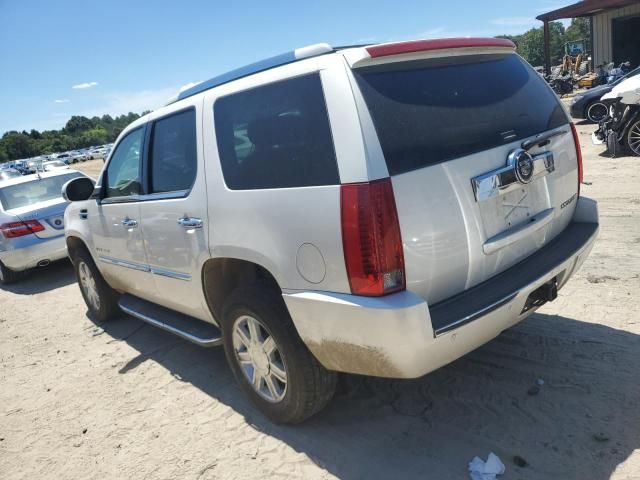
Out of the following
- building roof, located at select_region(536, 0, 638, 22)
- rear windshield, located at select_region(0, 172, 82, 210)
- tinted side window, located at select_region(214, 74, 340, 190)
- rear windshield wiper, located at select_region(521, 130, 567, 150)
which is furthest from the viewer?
building roof, located at select_region(536, 0, 638, 22)

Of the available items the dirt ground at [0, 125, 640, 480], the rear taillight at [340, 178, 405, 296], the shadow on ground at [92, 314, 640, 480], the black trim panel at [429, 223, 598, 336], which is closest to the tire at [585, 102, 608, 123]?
the dirt ground at [0, 125, 640, 480]

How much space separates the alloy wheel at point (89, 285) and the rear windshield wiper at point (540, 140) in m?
4.29

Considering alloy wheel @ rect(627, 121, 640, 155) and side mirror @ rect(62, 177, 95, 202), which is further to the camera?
alloy wheel @ rect(627, 121, 640, 155)

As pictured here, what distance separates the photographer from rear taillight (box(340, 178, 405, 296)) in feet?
7.84

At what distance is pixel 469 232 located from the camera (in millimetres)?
2619

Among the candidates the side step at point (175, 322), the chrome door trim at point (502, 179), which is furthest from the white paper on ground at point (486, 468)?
the side step at point (175, 322)

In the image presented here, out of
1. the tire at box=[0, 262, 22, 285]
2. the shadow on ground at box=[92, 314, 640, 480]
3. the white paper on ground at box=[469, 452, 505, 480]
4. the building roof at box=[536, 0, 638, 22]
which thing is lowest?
the shadow on ground at box=[92, 314, 640, 480]

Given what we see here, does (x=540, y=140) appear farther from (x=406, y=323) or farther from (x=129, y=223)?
→ (x=129, y=223)

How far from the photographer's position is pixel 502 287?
2.75 m

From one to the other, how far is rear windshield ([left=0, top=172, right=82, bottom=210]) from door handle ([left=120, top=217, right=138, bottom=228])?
506cm

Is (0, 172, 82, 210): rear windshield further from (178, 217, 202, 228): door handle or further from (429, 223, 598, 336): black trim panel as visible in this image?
(429, 223, 598, 336): black trim panel

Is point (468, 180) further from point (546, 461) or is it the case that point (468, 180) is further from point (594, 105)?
point (594, 105)

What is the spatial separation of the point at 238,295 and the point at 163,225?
923 mm

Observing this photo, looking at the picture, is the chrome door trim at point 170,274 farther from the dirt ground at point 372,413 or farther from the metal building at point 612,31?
the metal building at point 612,31
